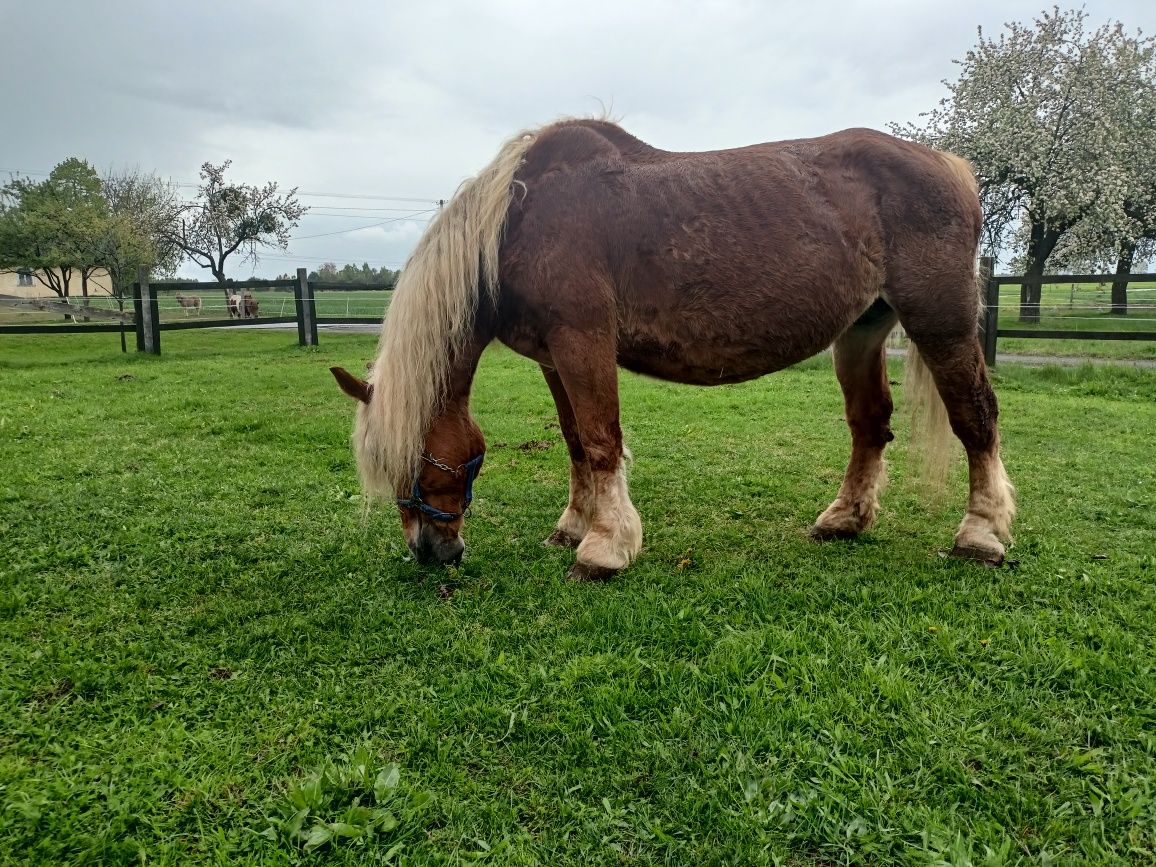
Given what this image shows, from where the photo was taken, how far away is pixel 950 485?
486 centimetres

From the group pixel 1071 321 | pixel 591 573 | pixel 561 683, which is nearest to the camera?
pixel 561 683

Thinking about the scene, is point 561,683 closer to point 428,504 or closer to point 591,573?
point 591,573

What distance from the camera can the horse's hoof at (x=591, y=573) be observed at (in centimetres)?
327

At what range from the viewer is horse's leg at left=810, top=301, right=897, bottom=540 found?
3924 millimetres

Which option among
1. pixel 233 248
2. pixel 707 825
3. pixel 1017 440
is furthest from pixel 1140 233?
pixel 233 248

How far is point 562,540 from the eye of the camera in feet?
12.7

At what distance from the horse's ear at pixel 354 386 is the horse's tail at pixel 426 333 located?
0.04 m

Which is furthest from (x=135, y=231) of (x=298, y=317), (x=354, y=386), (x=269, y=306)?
(x=354, y=386)

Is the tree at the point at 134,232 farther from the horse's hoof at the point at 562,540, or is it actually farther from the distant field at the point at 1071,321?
the horse's hoof at the point at 562,540

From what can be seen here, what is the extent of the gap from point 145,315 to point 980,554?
1461 centimetres

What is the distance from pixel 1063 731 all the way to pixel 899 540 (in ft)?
6.15

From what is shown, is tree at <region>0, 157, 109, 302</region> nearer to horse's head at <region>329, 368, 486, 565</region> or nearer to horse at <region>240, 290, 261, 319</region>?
horse at <region>240, 290, 261, 319</region>

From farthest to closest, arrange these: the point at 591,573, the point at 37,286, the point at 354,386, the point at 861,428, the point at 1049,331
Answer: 1. the point at 37,286
2. the point at 1049,331
3. the point at 861,428
4. the point at 591,573
5. the point at 354,386

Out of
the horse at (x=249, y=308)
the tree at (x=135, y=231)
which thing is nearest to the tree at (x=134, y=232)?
the tree at (x=135, y=231)
